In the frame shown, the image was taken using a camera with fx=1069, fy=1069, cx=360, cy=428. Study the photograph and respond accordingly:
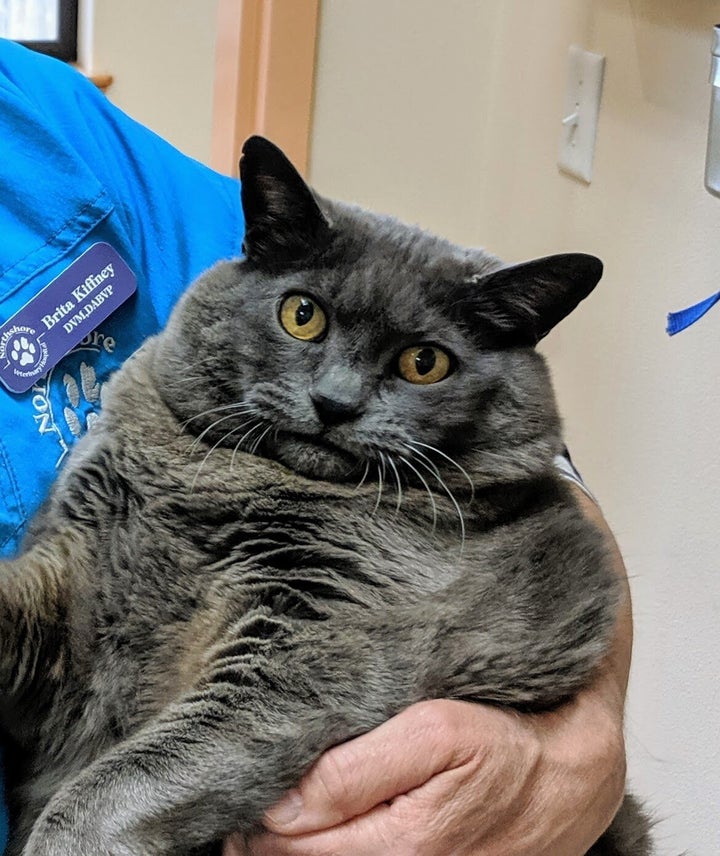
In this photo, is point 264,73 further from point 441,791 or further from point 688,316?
point 441,791

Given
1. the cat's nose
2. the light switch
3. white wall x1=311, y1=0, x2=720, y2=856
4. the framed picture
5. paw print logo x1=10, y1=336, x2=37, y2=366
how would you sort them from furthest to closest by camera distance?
the framed picture → white wall x1=311, y1=0, x2=720, y2=856 → the light switch → paw print logo x1=10, y1=336, x2=37, y2=366 → the cat's nose

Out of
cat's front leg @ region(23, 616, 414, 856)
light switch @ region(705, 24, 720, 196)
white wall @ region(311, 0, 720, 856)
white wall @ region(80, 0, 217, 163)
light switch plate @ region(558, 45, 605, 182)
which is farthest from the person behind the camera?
white wall @ region(80, 0, 217, 163)

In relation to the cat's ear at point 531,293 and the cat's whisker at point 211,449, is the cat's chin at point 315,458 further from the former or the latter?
the cat's ear at point 531,293

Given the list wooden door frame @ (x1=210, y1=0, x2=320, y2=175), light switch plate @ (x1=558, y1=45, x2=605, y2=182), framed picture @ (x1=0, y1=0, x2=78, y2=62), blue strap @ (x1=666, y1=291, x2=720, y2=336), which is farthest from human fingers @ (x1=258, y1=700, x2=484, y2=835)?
framed picture @ (x1=0, y1=0, x2=78, y2=62)

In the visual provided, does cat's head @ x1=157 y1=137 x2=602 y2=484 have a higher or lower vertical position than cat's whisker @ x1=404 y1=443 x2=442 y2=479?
higher

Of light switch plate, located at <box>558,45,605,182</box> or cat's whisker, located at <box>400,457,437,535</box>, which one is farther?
light switch plate, located at <box>558,45,605,182</box>

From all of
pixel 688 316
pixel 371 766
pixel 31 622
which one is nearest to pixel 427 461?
pixel 371 766

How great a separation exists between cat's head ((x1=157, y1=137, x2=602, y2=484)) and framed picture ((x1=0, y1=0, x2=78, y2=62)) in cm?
161

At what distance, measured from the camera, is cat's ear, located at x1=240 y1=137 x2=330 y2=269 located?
1008 millimetres

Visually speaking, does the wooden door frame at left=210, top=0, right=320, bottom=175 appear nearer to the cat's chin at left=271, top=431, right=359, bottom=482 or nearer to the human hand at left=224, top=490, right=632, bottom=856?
the cat's chin at left=271, top=431, right=359, bottom=482

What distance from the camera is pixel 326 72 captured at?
79.2 inches

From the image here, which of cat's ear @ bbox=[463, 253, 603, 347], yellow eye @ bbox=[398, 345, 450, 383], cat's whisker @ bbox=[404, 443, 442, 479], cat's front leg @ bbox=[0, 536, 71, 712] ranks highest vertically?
cat's ear @ bbox=[463, 253, 603, 347]

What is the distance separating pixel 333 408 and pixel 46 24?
1.90m

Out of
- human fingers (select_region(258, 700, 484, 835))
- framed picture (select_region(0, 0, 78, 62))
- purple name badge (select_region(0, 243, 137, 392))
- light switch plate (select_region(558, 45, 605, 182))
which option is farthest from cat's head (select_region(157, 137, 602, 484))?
framed picture (select_region(0, 0, 78, 62))
